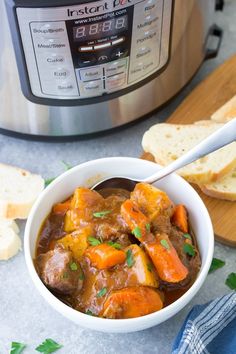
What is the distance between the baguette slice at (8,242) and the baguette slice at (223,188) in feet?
1.26

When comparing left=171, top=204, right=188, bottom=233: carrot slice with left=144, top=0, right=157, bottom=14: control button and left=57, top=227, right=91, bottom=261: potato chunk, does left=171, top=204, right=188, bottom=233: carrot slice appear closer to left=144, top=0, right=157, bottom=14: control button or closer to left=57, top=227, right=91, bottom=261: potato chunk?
left=57, top=227, right=91, bottom=261: potato chunk

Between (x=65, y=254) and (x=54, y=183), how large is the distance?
0.18 metres

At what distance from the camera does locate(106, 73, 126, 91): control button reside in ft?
4.11

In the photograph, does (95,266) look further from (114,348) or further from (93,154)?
(93,154)

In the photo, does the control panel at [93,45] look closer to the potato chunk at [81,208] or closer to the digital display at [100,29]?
the digital display at [100,29]

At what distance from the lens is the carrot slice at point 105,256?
3.45ft

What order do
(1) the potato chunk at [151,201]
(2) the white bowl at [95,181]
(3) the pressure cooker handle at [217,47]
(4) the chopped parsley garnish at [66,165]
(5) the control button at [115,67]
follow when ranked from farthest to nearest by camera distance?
(3) the pressure cooker handle at [217,47]
(4) the chopped parsley garnish at [66,165]
(5) the control button at [115,67]
(1) the potato chunk at [151,201]
(2) the white bowl at [95,181]

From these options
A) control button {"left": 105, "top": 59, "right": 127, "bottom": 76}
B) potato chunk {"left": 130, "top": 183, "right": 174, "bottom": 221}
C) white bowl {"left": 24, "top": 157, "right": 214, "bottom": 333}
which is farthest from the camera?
control button {"left": 105, "top": 59, "right": 127, "bottom": 76}

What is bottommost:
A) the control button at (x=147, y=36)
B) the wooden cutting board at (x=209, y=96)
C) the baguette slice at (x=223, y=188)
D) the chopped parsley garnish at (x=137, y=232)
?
the baguette slice at (x=223, y=188)

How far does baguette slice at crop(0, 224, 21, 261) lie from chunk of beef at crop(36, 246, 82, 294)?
0.18 meters

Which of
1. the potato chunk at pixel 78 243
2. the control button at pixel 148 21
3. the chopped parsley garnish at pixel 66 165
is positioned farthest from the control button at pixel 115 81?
the potato chunk at pixel 78 243

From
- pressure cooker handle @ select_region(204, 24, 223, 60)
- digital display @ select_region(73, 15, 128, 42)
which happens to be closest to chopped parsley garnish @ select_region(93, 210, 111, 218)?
digital display @ select_region(73, 15, 128, 42)

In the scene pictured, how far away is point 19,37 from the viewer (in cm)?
116

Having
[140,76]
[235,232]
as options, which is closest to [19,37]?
[140,76]
